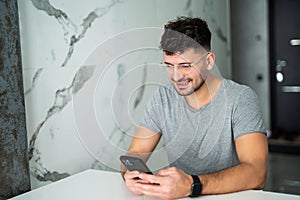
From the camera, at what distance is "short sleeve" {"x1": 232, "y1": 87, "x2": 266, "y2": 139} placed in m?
1.40

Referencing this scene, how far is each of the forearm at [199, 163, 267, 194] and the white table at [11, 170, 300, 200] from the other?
0.02 metres

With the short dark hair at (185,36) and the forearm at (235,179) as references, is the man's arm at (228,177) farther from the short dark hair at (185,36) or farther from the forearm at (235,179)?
the short dark hair at (185,36)

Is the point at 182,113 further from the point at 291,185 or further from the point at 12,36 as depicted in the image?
the point at 291,185

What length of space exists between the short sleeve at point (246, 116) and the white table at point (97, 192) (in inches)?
9.8

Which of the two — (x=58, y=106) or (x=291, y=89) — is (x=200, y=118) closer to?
(x=58, y=106)

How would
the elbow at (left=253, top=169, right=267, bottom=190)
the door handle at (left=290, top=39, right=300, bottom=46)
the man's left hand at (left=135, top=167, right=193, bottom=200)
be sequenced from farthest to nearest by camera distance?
the door handle at (left=290, top=39, right=300, bottom=46) → the elbow at (left=253, top=169, right=267, bottom=190) → the man's left hand at (left=135, top=167, right=193, bottom=200)

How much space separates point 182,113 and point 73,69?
1.72 ft

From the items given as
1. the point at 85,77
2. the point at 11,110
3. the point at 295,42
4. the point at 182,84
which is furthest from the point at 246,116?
the point at 295,42

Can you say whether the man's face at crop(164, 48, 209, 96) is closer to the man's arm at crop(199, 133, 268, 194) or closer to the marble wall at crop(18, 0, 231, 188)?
the man's arm at crop(199, 133, 268, 194)

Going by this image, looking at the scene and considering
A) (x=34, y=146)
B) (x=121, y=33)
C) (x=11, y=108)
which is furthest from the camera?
(x=121, y=33)

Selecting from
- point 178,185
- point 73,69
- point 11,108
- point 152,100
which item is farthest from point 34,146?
point 178,185

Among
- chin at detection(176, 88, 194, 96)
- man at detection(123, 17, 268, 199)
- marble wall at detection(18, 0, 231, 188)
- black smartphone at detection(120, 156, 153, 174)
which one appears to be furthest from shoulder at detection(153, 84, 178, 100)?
black smartphone at detection(120, 156, 153, 174)

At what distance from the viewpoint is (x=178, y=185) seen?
1.18m

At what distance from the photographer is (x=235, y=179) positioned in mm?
1248
